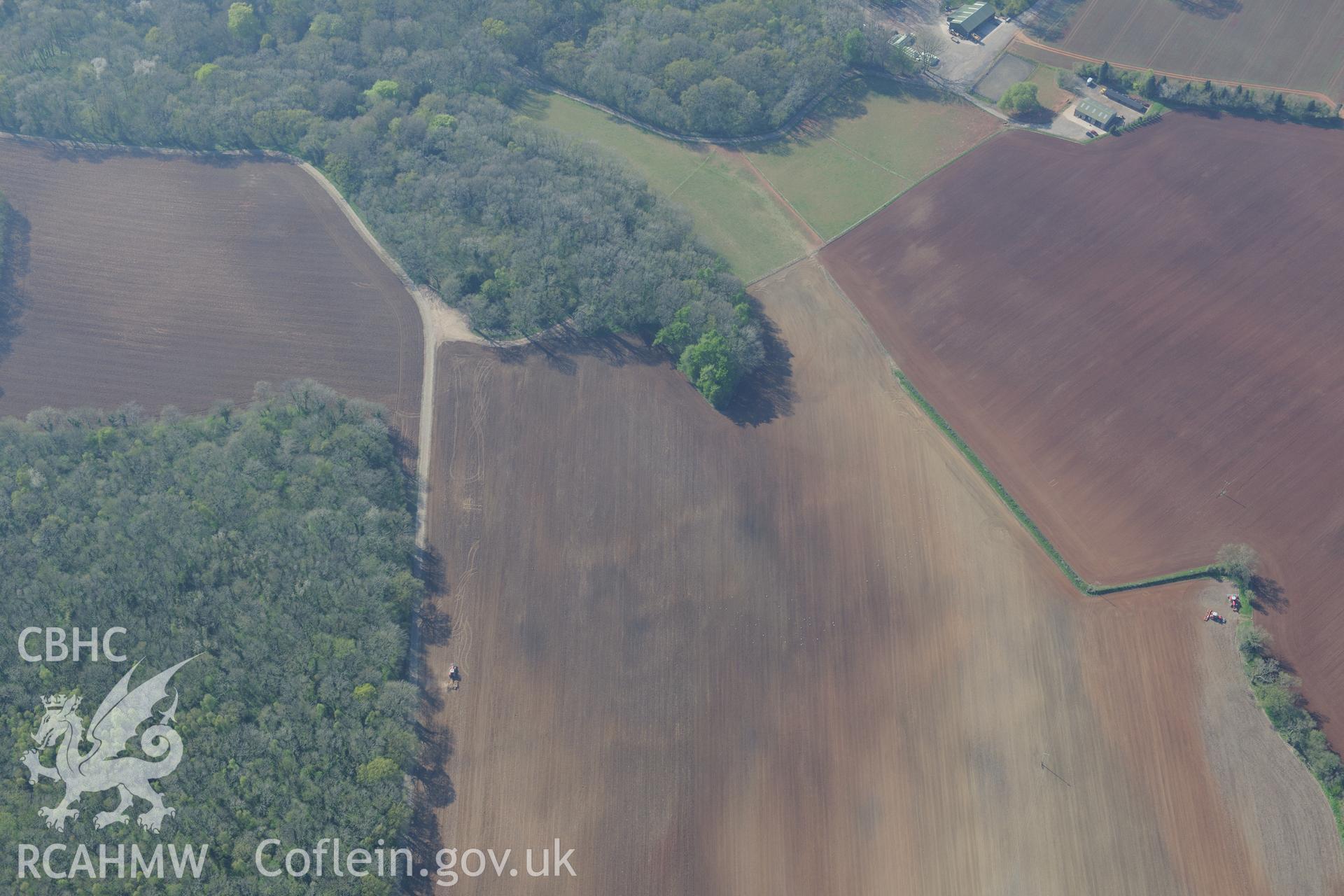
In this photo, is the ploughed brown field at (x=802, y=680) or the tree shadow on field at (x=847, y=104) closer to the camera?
the ploughed brown field at (x=802, y=680)

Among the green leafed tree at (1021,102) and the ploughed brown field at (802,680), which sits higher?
the green leafed tree at (1021,102)

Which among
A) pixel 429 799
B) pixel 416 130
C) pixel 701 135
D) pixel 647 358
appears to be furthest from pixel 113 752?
pixel 701 135

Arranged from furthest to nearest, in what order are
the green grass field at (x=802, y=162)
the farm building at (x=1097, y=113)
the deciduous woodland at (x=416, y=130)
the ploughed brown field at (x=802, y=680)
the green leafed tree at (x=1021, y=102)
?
1. the green leafed tree at (x=1021, y=102)
2. the farm building at (x=1097, y=113)
3. the green grass field at (x=802, y=162)
4. the deciduous woodland at (x=416, y=130)
5. the ploughed brown field at (x=802, y=680)

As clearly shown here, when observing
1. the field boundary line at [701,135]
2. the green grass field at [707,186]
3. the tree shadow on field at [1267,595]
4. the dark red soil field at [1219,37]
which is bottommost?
the tree shadow on field at [1267,595]

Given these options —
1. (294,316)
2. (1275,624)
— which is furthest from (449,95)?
(1275,624)

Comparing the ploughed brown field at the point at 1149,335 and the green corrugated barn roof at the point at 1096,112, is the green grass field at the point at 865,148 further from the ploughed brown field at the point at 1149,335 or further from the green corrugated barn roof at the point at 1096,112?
the green corrugated barn roof at the point at 1096,112

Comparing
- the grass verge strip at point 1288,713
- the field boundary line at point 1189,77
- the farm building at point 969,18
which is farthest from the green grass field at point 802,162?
the grass verge strip at point 1288,713
